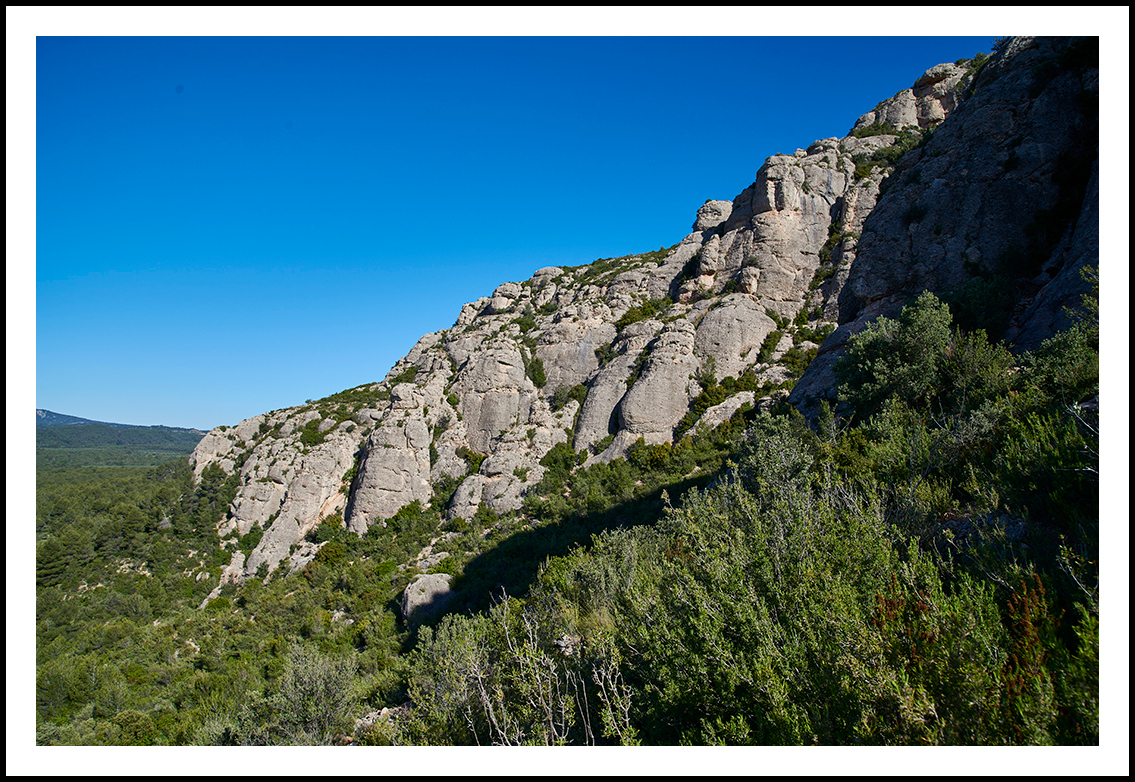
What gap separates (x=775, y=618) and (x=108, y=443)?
210029 millimetres

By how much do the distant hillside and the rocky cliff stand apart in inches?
3771

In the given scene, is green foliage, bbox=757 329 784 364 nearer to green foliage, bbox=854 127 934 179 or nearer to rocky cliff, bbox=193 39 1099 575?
rocky cliff, bbox=193 39 1099 575

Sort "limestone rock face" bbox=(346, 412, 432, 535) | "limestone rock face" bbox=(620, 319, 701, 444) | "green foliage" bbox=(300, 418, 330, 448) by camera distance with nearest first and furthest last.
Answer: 1. "limestone rock face" bbox=(620, 319, 701, 444)
2. "limestone rock face" bbox=(346, 412, 432, 535)
3. "green foliage" bbox=(300, 418, 330, 448)

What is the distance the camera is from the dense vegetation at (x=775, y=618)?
3.51 meters

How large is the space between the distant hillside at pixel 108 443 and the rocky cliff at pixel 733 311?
95.8 m

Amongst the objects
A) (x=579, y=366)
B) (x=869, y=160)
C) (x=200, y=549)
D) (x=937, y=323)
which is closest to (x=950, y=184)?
(x=937, y=323)

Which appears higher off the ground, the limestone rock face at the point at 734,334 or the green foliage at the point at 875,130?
the green foliage at the point at 875,130

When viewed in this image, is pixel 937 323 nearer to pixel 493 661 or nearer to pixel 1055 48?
pixel 493 661

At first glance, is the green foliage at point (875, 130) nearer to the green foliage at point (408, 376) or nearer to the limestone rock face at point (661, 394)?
the limestone rock face at point (661, 394)

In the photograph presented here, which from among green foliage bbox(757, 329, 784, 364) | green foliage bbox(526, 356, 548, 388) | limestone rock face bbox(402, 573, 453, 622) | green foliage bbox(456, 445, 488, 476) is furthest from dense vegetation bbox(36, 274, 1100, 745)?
green foliage bbox(526, 356, 548, 388)

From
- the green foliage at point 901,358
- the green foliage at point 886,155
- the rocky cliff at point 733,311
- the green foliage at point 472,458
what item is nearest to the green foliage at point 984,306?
the green foliage at point 901,358

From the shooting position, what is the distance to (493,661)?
8102 millimetres

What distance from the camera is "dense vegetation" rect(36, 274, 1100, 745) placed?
3.51m
